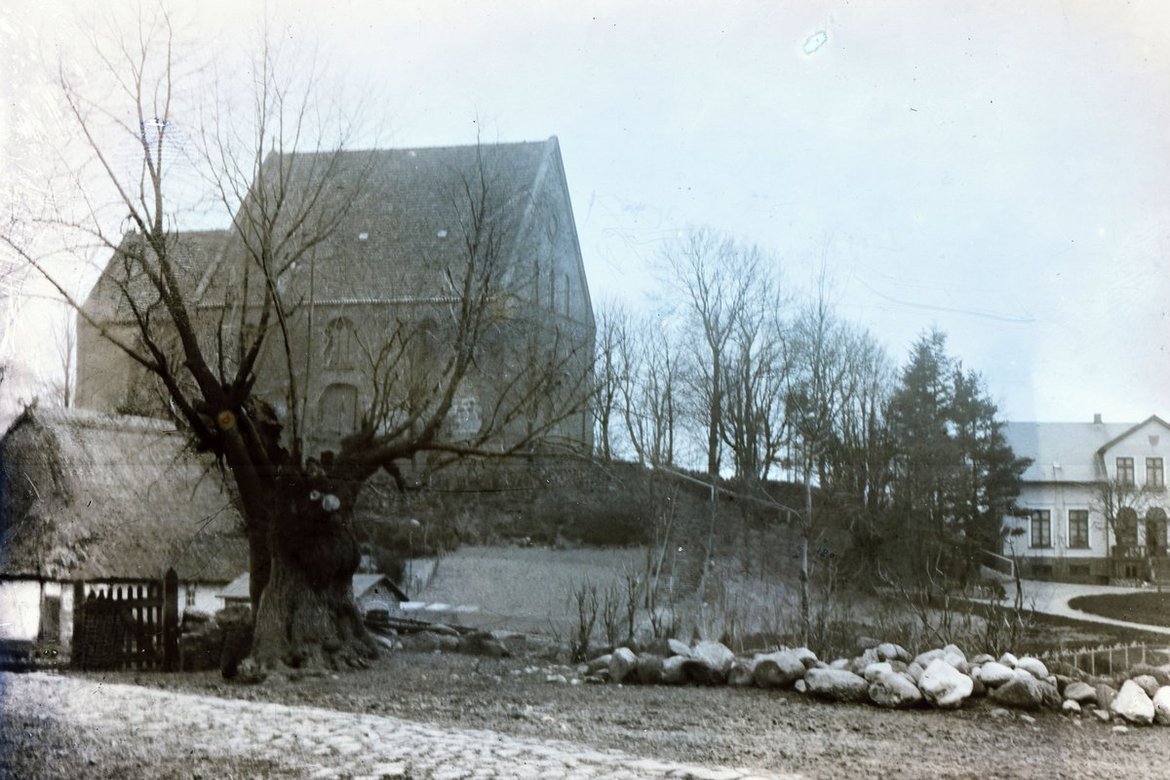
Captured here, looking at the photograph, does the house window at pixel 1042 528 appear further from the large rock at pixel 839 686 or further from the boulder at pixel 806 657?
the boulder at pixel 806 657

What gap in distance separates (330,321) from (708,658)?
3431 millimetres

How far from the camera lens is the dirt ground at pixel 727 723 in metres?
4.74

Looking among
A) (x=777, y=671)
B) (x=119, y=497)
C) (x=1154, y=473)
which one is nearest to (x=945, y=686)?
(x=777, y=671)

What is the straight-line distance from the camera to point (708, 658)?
623 centimetres

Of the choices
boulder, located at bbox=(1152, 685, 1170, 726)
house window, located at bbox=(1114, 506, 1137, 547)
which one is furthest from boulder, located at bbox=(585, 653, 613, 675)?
house window, located at bbox=(1114, 506, 1137, 547)

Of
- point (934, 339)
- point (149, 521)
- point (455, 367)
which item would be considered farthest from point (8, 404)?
point (934, 339)

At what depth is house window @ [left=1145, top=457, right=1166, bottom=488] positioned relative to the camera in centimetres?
566

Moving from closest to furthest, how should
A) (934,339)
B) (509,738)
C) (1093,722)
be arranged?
(509,738)
(1093,722)
(934,339)

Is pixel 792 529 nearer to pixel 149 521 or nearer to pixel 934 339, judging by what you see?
pixel 934 339

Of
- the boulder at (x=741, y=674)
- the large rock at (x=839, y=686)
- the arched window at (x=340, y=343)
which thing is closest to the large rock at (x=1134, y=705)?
the large rock at (x=839, y=686)

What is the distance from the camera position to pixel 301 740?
4.93 metres

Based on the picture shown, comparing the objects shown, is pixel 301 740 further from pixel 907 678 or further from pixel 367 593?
pixel 907 678

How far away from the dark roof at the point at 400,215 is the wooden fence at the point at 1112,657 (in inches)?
173

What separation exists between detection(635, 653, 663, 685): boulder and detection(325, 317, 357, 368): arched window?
2.83 meters
